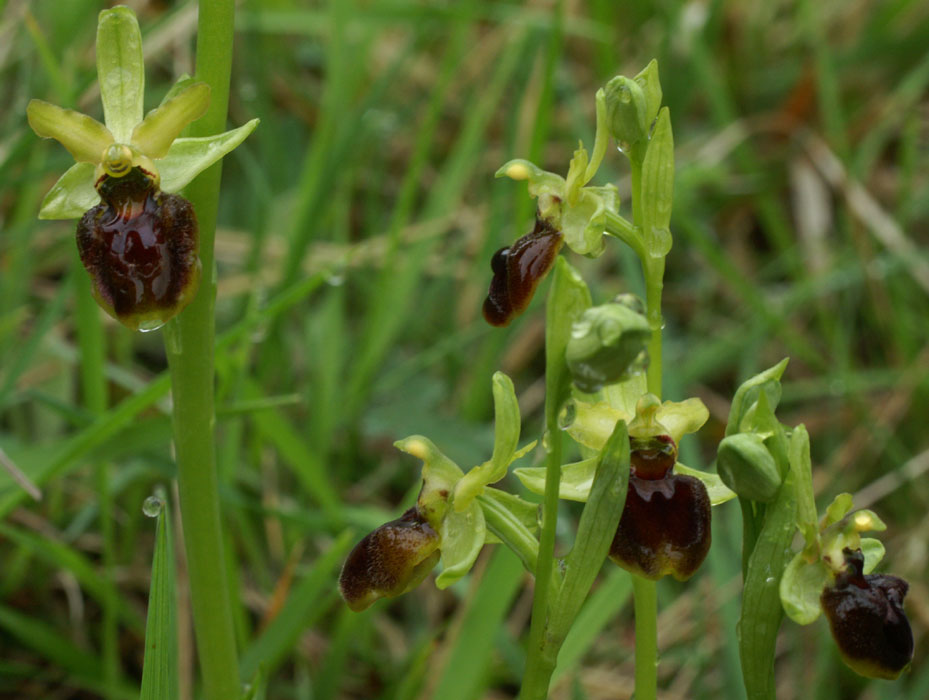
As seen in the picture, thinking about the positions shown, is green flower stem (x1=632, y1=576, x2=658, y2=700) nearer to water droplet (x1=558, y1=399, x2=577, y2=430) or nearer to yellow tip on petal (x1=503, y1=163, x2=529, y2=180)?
water droplet (x1=558, y1=399, x2=577, y2=430)

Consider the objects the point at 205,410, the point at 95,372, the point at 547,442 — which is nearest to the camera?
the point at 547,442

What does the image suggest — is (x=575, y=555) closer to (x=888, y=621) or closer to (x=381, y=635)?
(x=888, y=621)

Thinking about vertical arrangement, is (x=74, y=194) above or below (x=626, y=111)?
below

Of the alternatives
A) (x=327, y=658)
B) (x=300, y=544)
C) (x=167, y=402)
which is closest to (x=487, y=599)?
(x=327, y=658)

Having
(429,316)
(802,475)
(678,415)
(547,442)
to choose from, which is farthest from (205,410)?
(429,316)

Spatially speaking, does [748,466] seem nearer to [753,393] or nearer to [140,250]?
[753,393]

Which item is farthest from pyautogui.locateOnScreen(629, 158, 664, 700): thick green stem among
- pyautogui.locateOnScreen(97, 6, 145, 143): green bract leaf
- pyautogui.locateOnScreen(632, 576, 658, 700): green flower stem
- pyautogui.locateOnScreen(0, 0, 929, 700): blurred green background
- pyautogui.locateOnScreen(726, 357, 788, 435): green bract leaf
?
pyautogui.locateOnScreen(97, 6, 145, 143): green bract leaf
